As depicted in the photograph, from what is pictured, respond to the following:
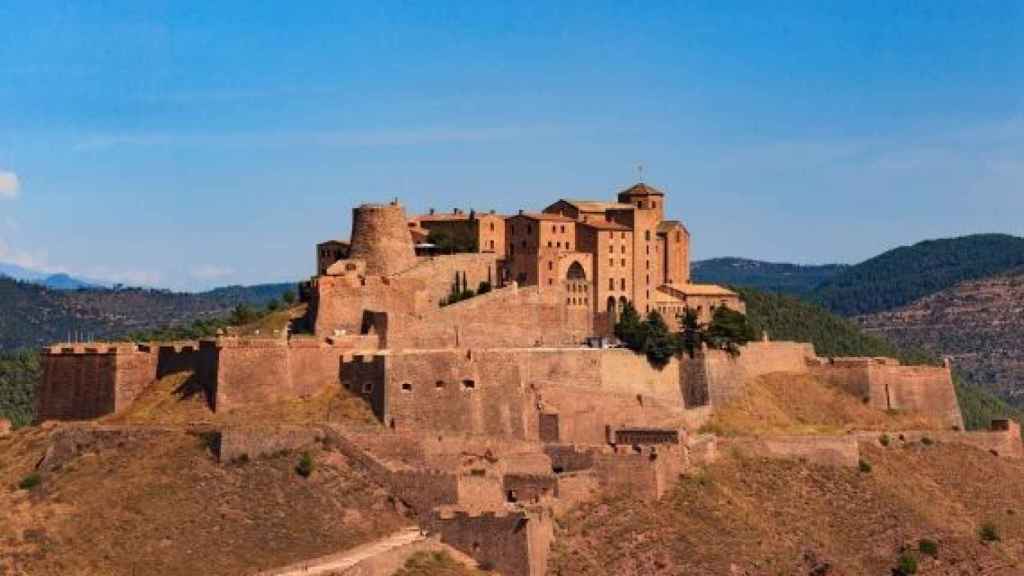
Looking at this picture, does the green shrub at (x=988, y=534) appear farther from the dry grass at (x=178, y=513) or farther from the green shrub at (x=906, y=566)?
the dry grass at (x=178, y=513)

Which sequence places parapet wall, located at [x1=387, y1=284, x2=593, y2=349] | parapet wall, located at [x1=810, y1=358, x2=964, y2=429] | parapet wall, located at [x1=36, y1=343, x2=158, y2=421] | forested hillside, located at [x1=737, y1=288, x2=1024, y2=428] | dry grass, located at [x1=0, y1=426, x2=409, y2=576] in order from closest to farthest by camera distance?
dry grass, located at [x1=0, y1=426, x2=409, y2=576], parapet wall, located at [x1=36, y1=343, x2=158, y2=421], parapet wall, located at [x1=387, y1=284, x2=593, y2=349], parapet wall, located at [x1=810, y1=358, x2=964, y2=429], forested hillside, located at [x1=737, y1=288, x2=1024, y2=428]

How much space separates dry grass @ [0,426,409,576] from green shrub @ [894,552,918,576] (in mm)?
18547

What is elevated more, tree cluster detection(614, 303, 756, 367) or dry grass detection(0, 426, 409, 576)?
tree cluster detection(614, 303, 756, 367)

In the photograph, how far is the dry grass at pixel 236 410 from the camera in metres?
66.2

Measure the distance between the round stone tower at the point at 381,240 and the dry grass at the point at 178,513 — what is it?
14.0 m

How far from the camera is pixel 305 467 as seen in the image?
6262 centimetres

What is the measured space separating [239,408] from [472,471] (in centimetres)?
790

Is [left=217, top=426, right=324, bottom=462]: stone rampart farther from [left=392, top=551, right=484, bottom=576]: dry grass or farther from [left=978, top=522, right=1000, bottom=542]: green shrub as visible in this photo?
[left=978, top=522, right=1000, bottom=542]: green shrub

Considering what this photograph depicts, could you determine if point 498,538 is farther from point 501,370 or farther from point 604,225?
point 604,225

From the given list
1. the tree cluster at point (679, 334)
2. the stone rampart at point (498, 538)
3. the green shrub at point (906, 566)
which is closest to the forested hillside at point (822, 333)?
the tree cluster at point (679, 334)

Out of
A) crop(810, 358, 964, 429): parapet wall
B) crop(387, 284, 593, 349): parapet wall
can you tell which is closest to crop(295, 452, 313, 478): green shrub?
crop(387, 284, 593, 349): parapet wall

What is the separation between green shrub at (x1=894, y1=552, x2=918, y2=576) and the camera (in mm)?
71125

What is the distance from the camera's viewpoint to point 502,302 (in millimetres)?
76312

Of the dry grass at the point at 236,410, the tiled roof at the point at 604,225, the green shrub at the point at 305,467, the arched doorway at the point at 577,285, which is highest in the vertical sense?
the tiled roof at the point at 604,225
